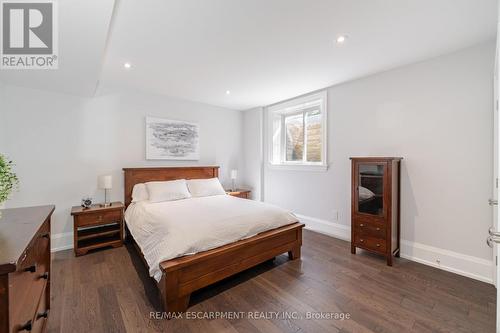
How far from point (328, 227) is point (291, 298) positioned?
73.5 inches

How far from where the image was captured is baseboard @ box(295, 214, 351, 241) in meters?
3.35

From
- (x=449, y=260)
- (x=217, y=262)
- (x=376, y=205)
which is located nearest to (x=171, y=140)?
(x=217, y=262)

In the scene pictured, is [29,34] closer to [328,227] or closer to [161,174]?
[161,174]

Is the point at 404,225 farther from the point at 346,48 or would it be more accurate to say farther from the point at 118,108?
the point at 118,108

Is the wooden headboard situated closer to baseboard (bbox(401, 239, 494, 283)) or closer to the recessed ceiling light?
the recessed ceiling light

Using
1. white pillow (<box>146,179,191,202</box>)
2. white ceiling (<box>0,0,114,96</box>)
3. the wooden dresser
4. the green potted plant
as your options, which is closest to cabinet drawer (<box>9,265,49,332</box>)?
the wooden dresser

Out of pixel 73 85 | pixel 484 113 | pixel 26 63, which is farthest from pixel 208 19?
pixel 484 113

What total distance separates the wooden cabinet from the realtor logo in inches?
126

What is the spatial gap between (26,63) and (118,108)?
55.7 inches

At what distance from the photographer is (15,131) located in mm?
2729

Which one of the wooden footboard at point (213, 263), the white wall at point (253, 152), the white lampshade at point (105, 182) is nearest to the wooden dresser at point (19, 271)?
the wooden footboard at point (213, 263)

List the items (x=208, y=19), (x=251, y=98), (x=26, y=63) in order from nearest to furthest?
(x=208, y=19), (x=26, y=63), (x=251, y=98)

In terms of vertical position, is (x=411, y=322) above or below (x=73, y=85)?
below

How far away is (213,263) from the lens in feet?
6.57
